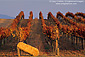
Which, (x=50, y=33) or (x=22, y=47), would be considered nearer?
(x=22, y=47)

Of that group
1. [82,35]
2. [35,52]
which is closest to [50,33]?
[82,35]

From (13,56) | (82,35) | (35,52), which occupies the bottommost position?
(13,56)

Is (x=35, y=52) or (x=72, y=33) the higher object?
(x=72, y=33)

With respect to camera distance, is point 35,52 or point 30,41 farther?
point 30,41

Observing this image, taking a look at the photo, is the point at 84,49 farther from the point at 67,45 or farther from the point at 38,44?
the point at 38,44

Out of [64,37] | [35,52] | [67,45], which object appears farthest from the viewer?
[64,37]

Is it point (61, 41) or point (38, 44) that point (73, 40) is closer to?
point (61, 41)

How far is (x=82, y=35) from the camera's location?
675 inches

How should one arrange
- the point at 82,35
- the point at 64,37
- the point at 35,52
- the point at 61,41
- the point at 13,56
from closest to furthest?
the point at 35,52 < the point at 13,56 < the point at 82,35 < the point at 61,41 < the point at 64,37

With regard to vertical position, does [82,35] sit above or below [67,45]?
above

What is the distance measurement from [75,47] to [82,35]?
225 cm

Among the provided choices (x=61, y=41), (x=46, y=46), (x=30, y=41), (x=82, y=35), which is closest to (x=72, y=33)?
(x=82, y=35)

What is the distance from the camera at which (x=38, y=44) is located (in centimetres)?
1806

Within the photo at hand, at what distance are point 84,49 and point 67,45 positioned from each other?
2689 mm
